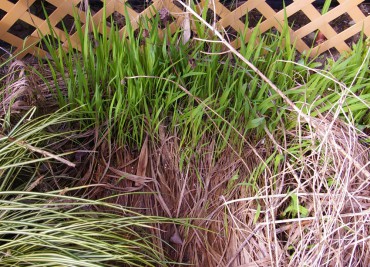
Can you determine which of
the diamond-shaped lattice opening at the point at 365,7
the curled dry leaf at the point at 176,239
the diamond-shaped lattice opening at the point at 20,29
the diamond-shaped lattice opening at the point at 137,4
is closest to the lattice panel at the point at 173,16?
the diamond-shaped lattice opening at the point at 20,29

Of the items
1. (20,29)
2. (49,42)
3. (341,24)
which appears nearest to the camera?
(49,42)

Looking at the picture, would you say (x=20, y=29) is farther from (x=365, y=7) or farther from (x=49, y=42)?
(x=365, y=7)

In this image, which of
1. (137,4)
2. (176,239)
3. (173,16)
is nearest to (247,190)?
(176,239)

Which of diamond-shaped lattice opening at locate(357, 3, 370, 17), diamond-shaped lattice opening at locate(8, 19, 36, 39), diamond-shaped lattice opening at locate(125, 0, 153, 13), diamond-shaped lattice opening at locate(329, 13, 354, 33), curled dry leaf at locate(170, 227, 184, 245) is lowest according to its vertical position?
curled dry leaf at locate(170, 227, 184, 245)

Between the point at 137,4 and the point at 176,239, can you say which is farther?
the point at 137,4

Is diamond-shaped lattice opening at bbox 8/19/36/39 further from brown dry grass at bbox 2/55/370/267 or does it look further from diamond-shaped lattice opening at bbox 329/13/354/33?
diamond-shaped lattice opening at bbox 329/13/354/33

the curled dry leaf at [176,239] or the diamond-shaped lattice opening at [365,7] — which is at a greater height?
the diamond-shaped lattice opening at [365,7]

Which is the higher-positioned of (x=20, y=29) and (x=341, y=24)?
(x=20, y=29)

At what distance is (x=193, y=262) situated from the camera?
135 centimetres

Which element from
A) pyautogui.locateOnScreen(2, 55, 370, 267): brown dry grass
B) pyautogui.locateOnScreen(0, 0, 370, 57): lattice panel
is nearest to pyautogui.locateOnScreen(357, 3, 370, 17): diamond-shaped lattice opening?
pyautogui.locateOnScreen(0, 0, 370, 57): lattice panel

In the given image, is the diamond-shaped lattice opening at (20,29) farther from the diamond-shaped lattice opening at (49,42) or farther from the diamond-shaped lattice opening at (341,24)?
the diamond-shaped lattice opening at (341,24)

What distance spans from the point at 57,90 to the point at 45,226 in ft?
1.58

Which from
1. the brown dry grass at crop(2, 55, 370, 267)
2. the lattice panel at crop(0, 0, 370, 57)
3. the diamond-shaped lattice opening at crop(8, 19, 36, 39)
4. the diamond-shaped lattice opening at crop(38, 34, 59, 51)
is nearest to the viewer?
the brown dry grass at crop(2, 55, 370, 267)

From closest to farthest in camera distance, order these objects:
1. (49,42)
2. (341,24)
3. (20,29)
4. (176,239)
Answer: (176,239)
(49,42)
(20,29)
(341,24)
